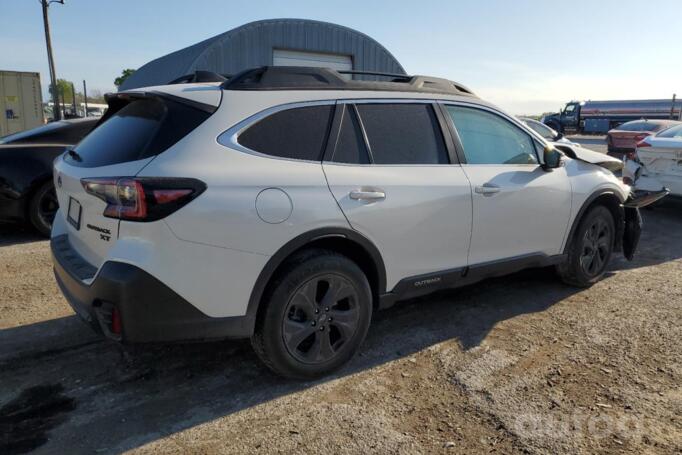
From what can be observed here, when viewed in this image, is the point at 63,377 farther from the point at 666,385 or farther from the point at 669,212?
the point at 669,212

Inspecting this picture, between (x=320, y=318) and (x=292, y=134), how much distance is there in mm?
1107

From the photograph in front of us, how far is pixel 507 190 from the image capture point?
3.98 meters

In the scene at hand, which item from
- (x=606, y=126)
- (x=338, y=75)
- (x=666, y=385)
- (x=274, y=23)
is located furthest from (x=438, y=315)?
(x=606, y=126)

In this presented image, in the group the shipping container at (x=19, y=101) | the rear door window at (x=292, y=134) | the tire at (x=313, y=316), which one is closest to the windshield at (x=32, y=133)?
the rear door window at (x=292, y=134)

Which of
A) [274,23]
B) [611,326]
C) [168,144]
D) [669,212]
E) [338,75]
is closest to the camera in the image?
[168,144]

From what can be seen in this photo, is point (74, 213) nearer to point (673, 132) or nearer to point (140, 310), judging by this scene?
point (140, 310)

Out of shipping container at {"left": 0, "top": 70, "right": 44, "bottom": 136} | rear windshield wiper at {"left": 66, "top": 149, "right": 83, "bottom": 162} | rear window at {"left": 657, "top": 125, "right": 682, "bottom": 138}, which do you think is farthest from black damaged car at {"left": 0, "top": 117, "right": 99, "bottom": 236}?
shipping container at {"left": 0, "top": 70, "right": 44, "bottom": 136}

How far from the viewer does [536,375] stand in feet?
11.0

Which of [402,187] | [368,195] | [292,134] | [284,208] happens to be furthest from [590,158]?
[284,208]

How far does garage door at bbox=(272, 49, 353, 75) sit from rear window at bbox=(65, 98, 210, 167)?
16278 mm

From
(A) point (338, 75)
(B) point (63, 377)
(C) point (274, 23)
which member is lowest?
(B) point (63, 377)

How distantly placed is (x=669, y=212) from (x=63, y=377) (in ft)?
30.3

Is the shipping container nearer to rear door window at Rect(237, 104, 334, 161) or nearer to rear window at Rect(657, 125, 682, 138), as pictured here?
rear door window at Rect(237, 104, 334, 161)

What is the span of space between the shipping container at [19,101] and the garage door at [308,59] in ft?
27.9
